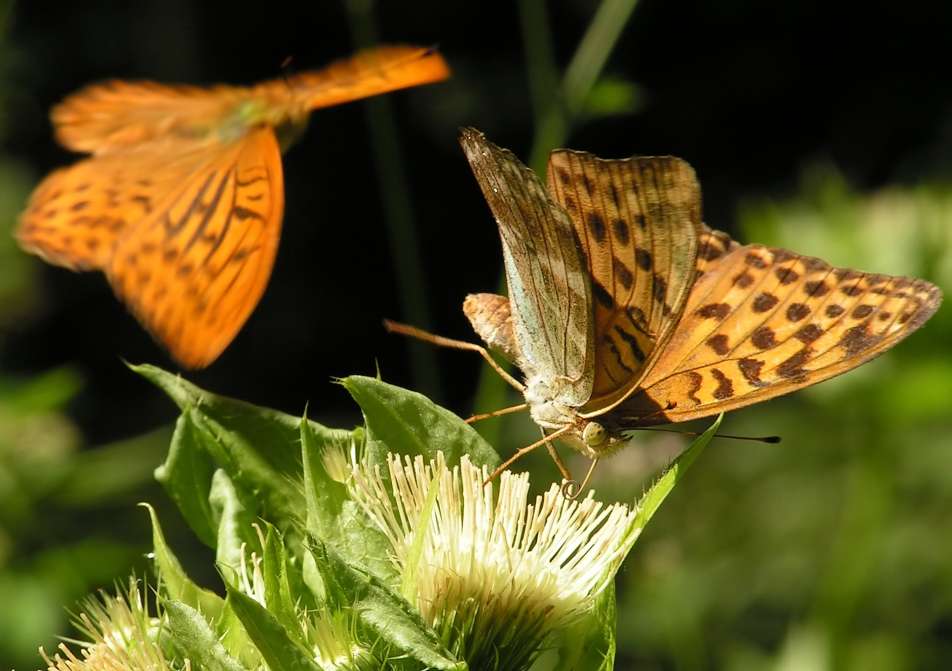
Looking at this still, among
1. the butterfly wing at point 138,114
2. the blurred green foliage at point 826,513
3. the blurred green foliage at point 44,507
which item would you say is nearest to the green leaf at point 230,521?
the butterfly wing at point 138,114

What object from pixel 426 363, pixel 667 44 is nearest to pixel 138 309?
pixel 426 363

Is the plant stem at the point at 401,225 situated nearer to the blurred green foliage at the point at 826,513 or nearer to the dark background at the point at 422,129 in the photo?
the blurred green foliage at the point at 826,513

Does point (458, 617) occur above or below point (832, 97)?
above

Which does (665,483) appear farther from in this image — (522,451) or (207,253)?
(207,253)

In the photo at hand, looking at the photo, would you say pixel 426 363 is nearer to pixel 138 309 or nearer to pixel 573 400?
pixel 573 400

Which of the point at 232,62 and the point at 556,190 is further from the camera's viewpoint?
the point at 232,62
